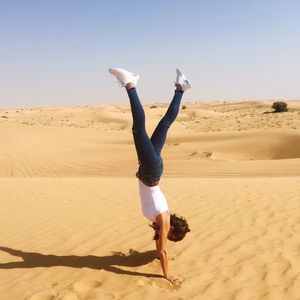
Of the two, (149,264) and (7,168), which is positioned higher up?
(149,264)

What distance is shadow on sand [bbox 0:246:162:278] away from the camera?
4.77 metres

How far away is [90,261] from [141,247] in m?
0.76

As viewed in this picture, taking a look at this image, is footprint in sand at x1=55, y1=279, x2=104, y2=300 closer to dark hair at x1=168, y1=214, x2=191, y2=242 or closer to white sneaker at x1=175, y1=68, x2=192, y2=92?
dark hair at x1=168, y1=214, x2=191, y2=242

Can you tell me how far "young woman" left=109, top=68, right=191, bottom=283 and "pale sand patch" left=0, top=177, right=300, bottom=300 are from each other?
1.52 ft

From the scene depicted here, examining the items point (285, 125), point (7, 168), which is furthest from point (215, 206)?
point (285, 125)

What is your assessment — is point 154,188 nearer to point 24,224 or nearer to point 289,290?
point 289,290

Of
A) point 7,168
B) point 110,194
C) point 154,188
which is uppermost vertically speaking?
point 154,188

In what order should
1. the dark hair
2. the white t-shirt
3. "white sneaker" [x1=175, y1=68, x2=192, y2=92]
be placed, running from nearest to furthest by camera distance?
1. the white t-shirt
2. the dark hair
3. "white sneaker" [x1=175, y1=68, x2=192, y2=92]

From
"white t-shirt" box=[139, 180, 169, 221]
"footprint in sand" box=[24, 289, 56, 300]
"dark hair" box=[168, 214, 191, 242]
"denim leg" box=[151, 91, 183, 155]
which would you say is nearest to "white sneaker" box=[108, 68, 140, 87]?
"denim leg" box=[151, 91, 183, 155]

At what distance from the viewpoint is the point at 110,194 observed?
879cm

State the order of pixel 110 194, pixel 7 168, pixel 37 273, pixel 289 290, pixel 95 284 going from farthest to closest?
1. pixel 7 168
2. pixel 110 194
3. pixel 37 273
4. pixel 95 284
5. pixel 289 290

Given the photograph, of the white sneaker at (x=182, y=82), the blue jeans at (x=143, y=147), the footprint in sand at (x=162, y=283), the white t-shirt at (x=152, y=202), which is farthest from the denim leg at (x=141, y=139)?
the footprint in sand at (x=162, y=283)

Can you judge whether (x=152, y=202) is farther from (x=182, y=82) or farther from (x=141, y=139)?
(x=182, y=82)

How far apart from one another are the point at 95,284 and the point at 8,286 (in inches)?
36.3
